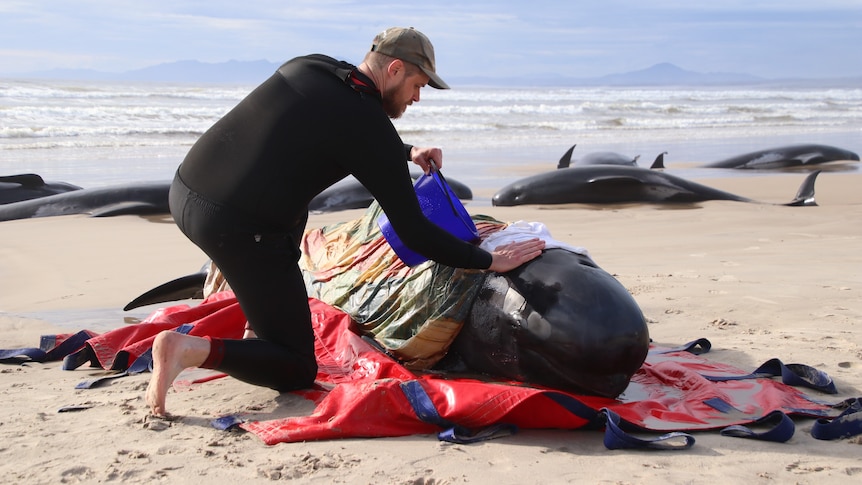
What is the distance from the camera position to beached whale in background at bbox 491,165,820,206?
12.0 m

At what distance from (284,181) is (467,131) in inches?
877

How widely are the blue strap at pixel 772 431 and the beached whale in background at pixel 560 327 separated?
57 cm

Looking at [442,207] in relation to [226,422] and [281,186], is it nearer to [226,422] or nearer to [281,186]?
[281,186]

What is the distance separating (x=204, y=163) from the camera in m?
3.97

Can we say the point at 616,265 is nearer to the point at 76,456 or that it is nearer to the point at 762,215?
the point at 762,215

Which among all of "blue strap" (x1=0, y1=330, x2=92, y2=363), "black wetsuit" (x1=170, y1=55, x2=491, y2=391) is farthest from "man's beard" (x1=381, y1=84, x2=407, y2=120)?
"blue strap" (x1=0, y1=330, x2=92, y2=363)

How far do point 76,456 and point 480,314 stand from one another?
1923 mm

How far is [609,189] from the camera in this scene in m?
12.1

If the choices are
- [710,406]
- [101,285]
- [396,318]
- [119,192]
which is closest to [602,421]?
[710,406]

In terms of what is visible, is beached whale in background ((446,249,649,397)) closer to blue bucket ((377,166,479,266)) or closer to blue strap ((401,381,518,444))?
blue bucket ((377,166,479,266))

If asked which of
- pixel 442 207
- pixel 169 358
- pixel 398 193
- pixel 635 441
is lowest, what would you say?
pixel 635 441

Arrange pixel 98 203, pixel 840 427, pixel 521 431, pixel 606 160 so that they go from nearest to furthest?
1. pixel 840 427
2. pixel 521 431
3. pixel 98 203
4. pixel 606 160

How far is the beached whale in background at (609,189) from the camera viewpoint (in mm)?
11984

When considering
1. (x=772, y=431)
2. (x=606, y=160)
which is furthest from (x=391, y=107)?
(x=606, y=160)
